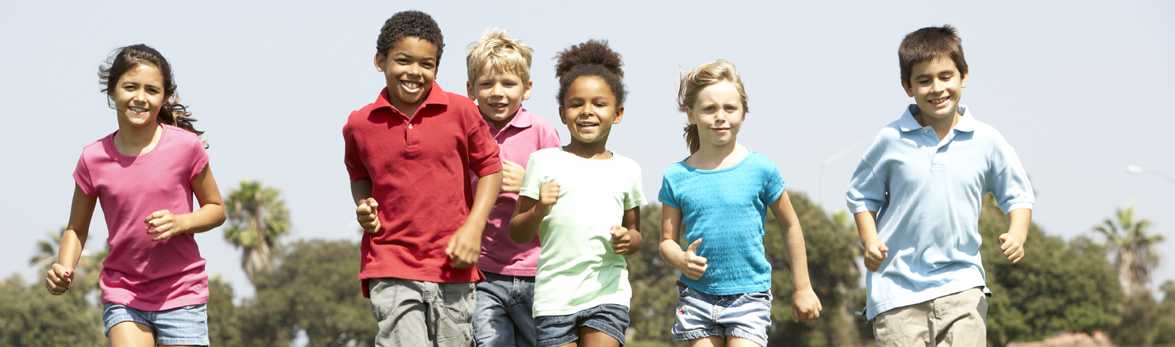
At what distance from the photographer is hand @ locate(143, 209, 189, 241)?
7211 mm

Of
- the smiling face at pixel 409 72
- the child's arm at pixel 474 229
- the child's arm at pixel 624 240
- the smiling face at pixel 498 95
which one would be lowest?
the child's arm at pixel 624 240

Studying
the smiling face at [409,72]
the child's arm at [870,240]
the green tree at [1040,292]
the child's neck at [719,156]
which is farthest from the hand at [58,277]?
the green tree at [1040,292]

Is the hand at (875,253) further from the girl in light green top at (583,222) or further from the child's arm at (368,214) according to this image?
the child's arm at (368,214)

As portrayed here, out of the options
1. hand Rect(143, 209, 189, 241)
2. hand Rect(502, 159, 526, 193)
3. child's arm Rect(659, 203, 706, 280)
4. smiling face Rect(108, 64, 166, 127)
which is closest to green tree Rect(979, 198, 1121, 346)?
child's arm Rect(659, 203, 706, 280)

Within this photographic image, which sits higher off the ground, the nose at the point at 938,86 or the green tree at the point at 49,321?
the nose at the point at 938,86

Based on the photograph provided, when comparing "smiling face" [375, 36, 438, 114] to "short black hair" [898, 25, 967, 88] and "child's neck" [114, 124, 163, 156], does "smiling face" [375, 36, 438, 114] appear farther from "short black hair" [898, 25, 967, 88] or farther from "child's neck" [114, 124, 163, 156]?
"short black hair" [898, 25, 967, 88]

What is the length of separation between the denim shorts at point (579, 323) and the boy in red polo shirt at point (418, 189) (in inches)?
17.3

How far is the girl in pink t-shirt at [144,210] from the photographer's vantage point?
7441mm

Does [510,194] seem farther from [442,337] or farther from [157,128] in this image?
[157,128]

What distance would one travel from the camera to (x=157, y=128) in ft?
25.3

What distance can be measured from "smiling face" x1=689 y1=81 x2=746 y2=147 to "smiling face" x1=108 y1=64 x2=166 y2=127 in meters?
2.84

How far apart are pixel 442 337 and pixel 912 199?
102 inches

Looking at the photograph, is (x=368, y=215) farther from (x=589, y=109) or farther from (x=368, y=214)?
(x=589, y=109)

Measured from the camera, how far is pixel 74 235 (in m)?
7.71
